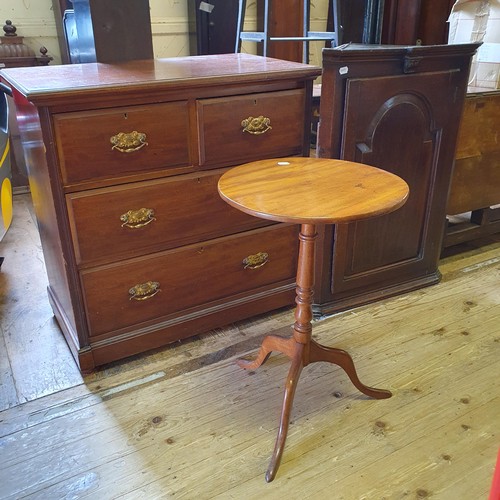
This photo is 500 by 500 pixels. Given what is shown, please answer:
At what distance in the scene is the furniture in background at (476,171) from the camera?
2275 mm

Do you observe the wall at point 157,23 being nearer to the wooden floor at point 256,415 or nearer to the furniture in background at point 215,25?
the furniture in background at point 215,25

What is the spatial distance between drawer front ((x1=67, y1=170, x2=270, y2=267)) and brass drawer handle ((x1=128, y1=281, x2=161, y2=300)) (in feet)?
0.40

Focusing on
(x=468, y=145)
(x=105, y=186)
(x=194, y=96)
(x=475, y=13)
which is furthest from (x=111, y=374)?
(x=475, y=13)

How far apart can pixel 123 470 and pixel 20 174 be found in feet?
9.03

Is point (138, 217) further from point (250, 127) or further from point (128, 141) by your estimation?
point (250, 127)

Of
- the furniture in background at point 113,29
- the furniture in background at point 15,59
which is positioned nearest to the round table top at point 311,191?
the furniture in background at point 113,29

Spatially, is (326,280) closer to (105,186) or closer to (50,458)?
(105,186)

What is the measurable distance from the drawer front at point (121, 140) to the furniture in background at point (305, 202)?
10.8 inches

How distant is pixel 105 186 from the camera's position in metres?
1.53

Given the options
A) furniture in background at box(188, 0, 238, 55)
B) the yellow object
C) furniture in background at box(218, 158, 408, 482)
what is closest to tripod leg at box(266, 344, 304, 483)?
furniture in background at box(218, 158, 408, 482)

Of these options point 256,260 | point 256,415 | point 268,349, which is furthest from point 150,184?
point 256,415

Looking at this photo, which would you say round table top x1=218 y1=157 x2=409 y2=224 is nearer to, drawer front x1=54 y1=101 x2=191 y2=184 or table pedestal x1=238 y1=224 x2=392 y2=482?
table pedestal x1=238 y1=224 x2=392 y2=482

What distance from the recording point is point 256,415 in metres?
1.58

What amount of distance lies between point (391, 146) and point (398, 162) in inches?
3.1
